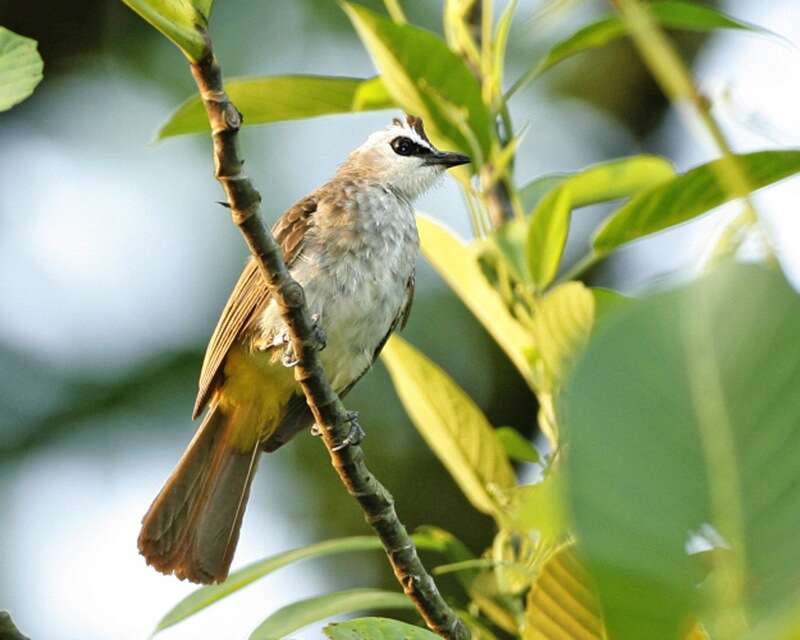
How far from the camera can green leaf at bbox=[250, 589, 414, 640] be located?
185cm

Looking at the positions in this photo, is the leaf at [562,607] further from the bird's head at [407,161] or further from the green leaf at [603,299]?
the bird's head at [407,161]

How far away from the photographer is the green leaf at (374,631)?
132cm

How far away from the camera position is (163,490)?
→ 3.32 m

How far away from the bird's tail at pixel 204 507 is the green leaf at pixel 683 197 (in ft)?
5.22

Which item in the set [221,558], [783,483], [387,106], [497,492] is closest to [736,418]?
[783,483]

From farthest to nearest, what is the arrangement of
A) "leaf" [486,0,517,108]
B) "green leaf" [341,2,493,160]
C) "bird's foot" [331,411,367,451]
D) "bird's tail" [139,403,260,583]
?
"bird's tail" [139,403,260,583] → "bird's foot" [331,411,367,451] → "leaf" [486,0,517,108] → "green leaf" [341,2,493,160]

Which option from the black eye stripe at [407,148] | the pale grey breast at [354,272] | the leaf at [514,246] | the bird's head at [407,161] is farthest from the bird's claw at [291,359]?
the black eye stripe at [407,148]

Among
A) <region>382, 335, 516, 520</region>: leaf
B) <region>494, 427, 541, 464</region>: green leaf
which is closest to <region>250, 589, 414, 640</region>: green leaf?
<region>382, 335, 516, 520</region>: leaf

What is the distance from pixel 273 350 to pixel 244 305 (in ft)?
0.47

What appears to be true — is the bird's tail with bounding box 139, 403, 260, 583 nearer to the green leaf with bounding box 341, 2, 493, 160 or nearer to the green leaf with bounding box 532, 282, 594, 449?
the green leaf with bounding box 341, 2, 493, 160

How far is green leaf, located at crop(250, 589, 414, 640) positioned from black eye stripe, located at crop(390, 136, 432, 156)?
6.34ft

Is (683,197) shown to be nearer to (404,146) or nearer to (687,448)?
(687,448)

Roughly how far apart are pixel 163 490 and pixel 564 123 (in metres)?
2.94

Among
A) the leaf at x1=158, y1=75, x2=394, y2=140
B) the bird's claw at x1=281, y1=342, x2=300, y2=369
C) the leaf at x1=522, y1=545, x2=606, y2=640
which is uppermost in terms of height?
the leaf at x1=158, y1=75, x2=394, y2=140
